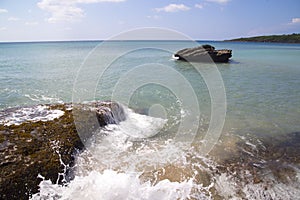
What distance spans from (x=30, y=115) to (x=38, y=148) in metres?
2.51

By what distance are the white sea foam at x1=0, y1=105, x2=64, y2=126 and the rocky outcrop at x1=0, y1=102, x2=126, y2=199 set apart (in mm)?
73

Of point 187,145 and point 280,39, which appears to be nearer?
point 187,145

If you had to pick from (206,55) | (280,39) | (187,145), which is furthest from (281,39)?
(187,145)

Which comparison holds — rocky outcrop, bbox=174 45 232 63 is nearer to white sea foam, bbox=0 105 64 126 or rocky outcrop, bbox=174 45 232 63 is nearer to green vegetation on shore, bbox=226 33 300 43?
white sea foam, bbox=0 105 64 126

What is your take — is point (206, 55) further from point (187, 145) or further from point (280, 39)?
point (280, 39)

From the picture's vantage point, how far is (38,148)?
6.20 meters

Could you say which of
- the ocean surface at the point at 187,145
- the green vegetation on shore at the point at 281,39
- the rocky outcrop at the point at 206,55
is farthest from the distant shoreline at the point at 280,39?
the ocean surface at the point at 187,145

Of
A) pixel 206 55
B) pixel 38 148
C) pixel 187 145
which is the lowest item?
pixel 187 145

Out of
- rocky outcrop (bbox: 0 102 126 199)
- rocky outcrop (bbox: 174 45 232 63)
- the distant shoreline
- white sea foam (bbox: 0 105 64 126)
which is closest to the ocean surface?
rocky outcrop (bbox: 0 102 126 199)

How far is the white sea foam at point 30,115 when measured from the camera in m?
7.48

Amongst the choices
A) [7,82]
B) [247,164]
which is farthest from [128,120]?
[7,82]

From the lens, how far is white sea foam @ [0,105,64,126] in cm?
748

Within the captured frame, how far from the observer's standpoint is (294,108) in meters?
12.4

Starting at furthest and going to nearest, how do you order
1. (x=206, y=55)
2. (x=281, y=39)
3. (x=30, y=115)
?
(x=281, y=39) → (x=206, y=55) → (x=30, y=115)
